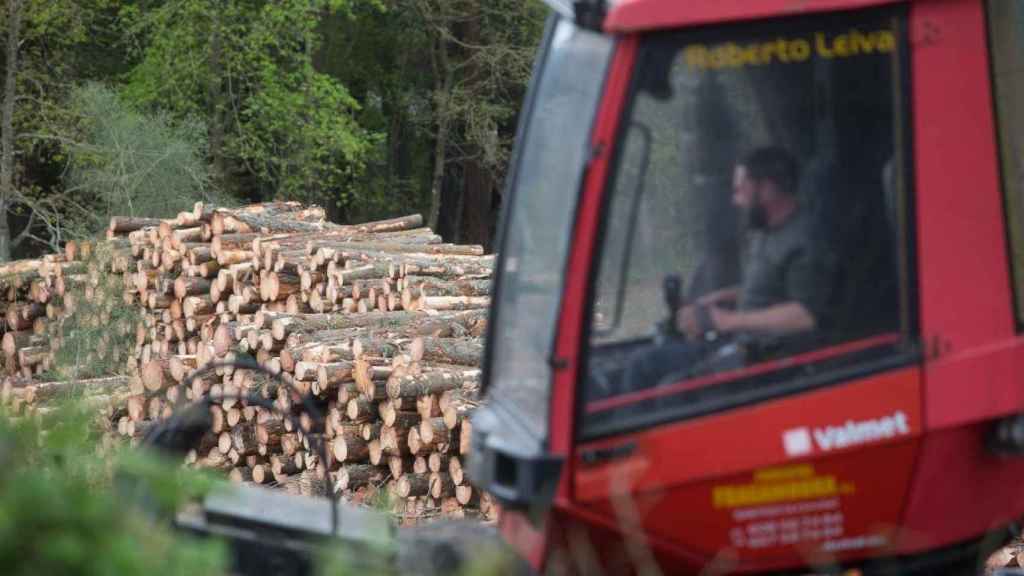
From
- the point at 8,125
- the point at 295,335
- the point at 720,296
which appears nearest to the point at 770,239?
the point at 720,296

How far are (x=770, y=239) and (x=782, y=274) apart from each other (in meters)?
0.11

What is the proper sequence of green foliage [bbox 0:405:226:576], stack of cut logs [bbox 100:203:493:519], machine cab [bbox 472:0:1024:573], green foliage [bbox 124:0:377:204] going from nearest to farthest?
green foliage [bbox 0:405:226:576], machine cab [bbox 472:0:1024:573], stack of cut logs [bbox 100:203:493:519], green foliage [bbox 124:0:377:204]

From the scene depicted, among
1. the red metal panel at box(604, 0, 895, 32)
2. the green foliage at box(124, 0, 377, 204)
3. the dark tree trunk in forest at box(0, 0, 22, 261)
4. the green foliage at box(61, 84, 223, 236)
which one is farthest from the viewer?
the green foliage at box(124, 0, 377, 204)

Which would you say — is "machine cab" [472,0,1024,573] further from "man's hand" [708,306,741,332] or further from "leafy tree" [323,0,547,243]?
"leafy tree" [323,0,547,243]

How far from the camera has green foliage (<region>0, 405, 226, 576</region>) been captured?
2.53m

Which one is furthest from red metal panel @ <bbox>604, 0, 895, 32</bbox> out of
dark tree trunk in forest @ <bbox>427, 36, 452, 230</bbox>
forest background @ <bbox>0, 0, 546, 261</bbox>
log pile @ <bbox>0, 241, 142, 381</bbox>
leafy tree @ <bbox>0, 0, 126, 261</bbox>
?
dark tree trunk in forest @ <bbox>427, 36, 452, 230</bbox>

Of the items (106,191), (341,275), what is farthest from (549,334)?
(106,191)

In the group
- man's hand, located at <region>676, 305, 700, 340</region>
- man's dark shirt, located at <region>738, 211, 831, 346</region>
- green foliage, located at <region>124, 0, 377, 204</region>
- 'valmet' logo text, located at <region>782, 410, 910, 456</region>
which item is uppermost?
green foliage, located at <region>124, 0, 377, 204</region>

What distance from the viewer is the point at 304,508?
498cm

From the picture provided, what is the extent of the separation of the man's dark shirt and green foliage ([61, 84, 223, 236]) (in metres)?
16.9

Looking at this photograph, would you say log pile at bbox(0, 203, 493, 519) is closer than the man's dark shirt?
No

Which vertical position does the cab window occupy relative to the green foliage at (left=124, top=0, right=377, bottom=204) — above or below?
below

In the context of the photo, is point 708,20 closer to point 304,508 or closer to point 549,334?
point 549,334

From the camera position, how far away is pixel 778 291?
4.37 m
